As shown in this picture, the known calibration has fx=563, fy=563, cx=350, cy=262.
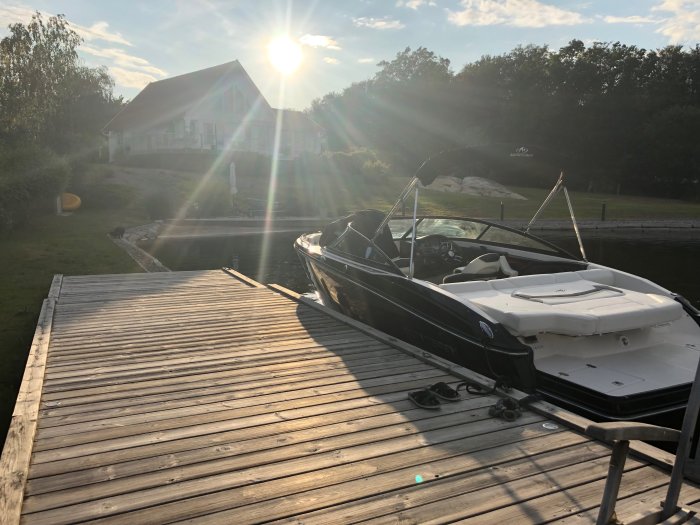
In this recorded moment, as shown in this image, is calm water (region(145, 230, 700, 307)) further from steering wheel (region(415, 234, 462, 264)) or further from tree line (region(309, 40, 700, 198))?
tree line (region(309, 40, 700, 198))

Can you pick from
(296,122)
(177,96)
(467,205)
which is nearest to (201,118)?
(177,96)

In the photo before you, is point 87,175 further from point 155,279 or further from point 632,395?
point 632,395

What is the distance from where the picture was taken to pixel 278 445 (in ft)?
11.1

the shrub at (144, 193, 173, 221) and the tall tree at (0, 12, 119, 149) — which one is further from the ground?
the tall tree at (0, 12, 119, 149)

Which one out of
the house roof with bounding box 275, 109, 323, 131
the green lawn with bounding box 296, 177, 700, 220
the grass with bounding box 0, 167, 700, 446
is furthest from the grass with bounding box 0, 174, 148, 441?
the house roof with bounding box 275, 109, 323, 131

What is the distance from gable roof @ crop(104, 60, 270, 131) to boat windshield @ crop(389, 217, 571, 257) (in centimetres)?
3206

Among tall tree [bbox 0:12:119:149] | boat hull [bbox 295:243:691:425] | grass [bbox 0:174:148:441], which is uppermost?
tall tree [bbox 0:12:119:149]

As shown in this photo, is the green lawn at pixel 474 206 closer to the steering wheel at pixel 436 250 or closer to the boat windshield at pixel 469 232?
the boat windshield at pixel 469 232

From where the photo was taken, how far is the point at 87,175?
24.5 m

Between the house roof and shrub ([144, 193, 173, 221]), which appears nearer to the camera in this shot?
shrub ([144, 193, 173, 221])

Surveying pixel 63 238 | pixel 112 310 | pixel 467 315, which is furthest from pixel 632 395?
pixel 63 238

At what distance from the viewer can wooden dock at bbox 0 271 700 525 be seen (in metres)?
2.76

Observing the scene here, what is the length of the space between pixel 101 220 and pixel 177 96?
23121 millimetres

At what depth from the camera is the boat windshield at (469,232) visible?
7.36 meters
